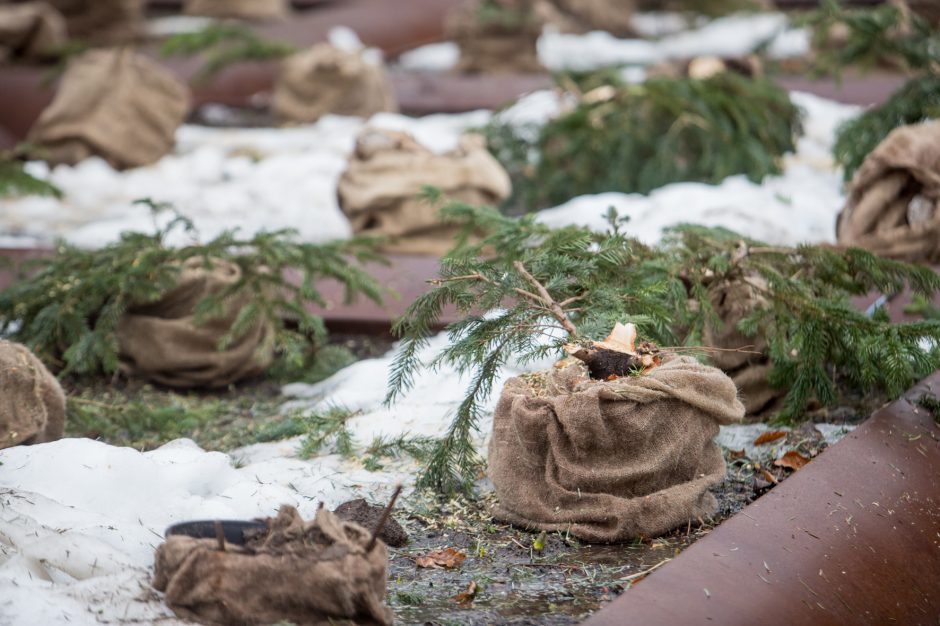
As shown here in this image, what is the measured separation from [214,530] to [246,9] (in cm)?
993

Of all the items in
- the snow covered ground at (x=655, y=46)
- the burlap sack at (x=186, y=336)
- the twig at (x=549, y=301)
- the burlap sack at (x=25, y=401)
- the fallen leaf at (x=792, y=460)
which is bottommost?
the snow covered ground at (x=655, y=46)

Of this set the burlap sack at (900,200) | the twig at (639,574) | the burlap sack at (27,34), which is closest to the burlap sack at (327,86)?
the burlap sack at (27,34)

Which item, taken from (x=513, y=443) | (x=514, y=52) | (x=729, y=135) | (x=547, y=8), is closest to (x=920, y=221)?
(x=729, y=135)

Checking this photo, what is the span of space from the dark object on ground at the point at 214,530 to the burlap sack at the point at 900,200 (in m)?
3.18

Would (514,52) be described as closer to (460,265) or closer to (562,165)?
(562,165)

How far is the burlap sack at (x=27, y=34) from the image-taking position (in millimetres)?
9375

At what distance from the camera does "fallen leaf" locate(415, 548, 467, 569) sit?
2.88 m

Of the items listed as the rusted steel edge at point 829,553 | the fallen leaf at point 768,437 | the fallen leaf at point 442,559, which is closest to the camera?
the rusted steel edge at point 829,553

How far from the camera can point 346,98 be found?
921 centimetres

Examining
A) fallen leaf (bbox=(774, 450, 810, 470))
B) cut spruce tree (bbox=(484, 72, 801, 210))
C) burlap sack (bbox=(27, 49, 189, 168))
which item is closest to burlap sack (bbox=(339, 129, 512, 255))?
cut spruce tree (bbox=(484, 72, 801, 210))

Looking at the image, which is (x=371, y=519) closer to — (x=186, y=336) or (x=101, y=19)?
(x=186, y=336)

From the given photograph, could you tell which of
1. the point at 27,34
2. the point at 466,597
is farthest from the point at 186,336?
the point at 27,34

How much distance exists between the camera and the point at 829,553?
280cm

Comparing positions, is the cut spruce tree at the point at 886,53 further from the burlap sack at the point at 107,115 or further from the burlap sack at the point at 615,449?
the burlap sack at the point at 107,115
